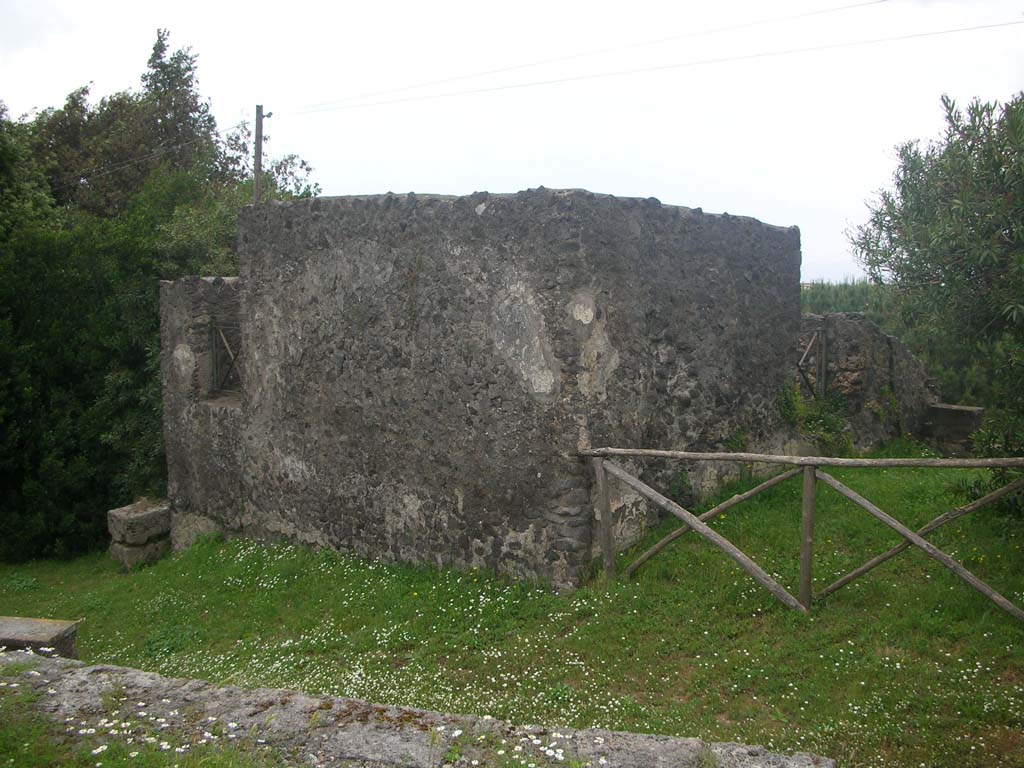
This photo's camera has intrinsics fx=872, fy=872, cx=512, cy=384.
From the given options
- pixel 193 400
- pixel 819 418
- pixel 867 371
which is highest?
pixel 867 371

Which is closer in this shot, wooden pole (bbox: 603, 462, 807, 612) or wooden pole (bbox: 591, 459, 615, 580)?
wooden pole (bbox: 603, 462, 807, 612)

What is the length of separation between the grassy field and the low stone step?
1.02 metres

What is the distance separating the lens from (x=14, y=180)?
17.2 m

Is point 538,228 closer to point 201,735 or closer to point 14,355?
point 201,735

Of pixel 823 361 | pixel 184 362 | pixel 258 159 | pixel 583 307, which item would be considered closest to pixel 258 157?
pixel 258 159

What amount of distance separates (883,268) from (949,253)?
1.19 m

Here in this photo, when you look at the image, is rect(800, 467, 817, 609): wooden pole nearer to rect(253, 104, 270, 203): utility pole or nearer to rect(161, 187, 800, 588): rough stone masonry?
rect(161, 187, 800, 588): rough stone masonry

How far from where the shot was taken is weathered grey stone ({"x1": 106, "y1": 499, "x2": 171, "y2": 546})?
11672 mm

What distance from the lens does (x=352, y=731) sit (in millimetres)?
3975

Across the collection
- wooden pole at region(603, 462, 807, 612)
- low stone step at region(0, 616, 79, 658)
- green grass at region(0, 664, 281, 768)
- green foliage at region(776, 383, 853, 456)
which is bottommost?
low stone step at region(0, 616, 79, 658)

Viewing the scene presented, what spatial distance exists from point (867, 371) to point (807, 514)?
6780mm

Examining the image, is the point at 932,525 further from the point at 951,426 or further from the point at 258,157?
the point at 258,157

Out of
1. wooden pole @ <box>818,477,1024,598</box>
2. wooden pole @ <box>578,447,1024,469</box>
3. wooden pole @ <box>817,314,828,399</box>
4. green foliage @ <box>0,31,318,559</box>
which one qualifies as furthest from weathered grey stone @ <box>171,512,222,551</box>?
wooden pole @ <box>817,314,828,399</box>

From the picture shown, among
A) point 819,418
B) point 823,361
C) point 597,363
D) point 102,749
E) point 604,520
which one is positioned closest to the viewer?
point 102,749
